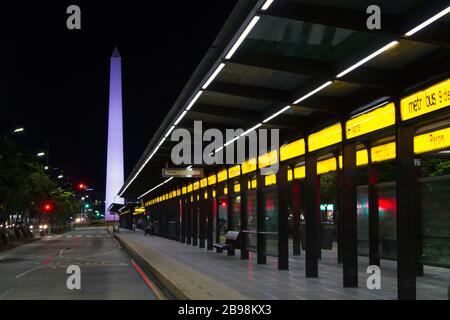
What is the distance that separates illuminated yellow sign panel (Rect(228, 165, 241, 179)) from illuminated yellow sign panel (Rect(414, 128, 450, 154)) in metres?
8.87

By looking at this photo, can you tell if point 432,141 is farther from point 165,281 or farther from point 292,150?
point 165,281

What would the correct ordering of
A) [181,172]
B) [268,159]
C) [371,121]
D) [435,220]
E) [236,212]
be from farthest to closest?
[181,172], [236,212], [268,159], [371,121], [435,220]

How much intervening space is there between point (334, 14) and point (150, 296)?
702cm

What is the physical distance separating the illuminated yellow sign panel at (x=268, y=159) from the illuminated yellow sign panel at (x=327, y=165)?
3.71m

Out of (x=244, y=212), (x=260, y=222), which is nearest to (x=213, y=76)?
(x=260, y=222)

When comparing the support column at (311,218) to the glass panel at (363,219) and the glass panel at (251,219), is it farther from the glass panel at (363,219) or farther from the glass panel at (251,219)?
the glass panel at (251,219)

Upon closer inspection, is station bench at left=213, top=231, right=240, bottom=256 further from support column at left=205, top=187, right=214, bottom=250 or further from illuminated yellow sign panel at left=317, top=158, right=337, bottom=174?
support column at left=205, top=187, right=214, bottom=250

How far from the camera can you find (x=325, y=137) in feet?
48.4

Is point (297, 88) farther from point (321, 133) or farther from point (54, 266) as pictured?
point (54, 266)

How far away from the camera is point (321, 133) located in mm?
15008

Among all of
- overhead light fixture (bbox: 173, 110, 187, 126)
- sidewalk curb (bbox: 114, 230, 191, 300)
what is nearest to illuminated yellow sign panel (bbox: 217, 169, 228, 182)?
sidewalk curb (bbox: 114, 230, 191, 300)

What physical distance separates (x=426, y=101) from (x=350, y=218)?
3914 millimetres

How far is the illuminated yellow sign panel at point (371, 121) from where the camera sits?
11.5 metres
